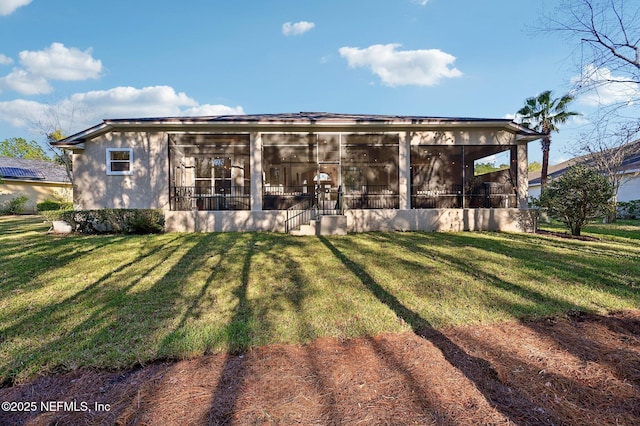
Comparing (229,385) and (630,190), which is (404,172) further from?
(630,190)

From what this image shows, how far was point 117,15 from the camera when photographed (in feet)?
43.1

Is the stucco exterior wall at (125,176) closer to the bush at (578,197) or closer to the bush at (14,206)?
the bush at (578,197)

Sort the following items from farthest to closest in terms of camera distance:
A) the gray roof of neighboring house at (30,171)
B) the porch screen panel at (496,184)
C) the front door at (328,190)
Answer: the gray roof of neighboring house at (30,171)
the porch screen panel at (496,184)
the front door at (328,190)

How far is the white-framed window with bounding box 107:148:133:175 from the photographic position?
34.9ft

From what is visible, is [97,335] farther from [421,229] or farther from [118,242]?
[421,229]

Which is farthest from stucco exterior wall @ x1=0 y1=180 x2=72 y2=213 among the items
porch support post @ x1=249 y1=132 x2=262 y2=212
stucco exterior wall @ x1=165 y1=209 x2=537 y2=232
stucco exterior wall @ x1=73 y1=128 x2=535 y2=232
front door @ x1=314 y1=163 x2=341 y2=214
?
front door @ x1=314 y1=163 x2=341 y2=214

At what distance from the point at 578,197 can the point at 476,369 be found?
394 inches

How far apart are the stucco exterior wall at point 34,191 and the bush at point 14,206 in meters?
0.55

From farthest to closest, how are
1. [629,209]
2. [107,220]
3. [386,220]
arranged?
[629,209] → [386,220] → [107,220]

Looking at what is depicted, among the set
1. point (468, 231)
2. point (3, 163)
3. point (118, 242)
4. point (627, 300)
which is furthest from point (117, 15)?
point (3, 163)

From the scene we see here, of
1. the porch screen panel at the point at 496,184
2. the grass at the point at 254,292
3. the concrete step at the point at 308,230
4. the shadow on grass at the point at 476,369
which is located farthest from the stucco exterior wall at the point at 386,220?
the shadow on grass at the point at 476,369

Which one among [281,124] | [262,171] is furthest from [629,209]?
[262,171]

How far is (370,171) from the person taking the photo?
1636 centimetres

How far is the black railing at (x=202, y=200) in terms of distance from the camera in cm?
1079
